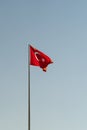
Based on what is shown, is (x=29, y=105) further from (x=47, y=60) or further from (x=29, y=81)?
(x=47, y=60)

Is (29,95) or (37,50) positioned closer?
(29,95)

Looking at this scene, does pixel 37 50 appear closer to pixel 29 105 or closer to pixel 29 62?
pixel 29 62

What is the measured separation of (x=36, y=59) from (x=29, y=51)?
0.98 meters

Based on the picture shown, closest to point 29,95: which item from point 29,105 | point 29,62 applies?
point 29,105

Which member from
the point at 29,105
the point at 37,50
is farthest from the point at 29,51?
the point at 29,105

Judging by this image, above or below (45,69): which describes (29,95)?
below

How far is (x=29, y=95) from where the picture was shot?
92.0ft

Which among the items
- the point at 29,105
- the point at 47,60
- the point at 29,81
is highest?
the point at 47,60

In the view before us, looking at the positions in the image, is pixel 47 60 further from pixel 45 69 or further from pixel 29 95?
pixel 29 95

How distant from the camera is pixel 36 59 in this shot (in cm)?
2964

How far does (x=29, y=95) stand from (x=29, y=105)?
916mm

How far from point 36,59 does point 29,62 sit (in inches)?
31.3

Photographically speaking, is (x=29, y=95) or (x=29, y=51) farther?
(x=29, y=51)

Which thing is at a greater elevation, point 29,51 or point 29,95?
point 29,51
